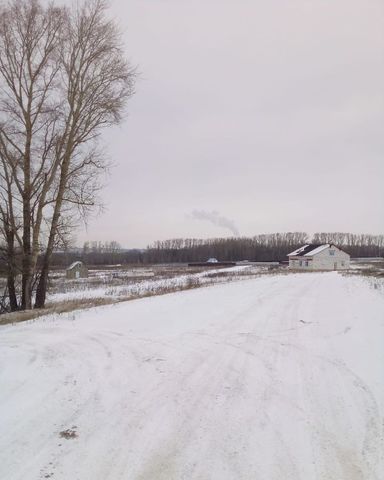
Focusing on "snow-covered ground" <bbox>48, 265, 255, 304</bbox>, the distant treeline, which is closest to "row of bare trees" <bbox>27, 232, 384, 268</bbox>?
the distant treeline

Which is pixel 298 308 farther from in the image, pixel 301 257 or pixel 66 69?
pixel 301 257

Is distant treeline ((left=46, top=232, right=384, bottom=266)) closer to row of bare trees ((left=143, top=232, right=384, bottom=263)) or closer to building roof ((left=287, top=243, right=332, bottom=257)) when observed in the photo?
row of bare trees ((left=143, top=232, right=384, bottom=263))

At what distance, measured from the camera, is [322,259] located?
65.8 metres

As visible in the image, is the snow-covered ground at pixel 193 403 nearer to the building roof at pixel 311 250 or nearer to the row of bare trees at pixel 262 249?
the building roof at pixel 311 250

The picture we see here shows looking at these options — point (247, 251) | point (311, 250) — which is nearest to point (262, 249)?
point (247, 251)

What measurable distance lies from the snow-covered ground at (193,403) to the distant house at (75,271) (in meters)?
59.8

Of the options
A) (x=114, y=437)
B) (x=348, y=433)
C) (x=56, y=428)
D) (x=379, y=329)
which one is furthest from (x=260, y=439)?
(x=379, y=329)

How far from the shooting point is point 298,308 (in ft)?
39.2

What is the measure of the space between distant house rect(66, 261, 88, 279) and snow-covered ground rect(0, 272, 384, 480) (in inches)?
2354

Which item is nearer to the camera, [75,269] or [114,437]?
[114,437]

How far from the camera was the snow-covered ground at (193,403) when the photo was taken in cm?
359

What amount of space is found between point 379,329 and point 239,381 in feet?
15.1

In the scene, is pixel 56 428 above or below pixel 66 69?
below

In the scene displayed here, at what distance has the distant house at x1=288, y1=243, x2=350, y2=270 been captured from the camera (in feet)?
214
